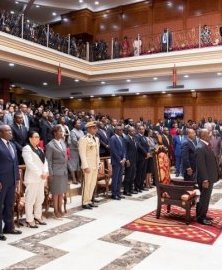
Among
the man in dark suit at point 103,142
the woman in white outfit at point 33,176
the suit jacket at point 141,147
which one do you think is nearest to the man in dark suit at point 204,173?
the woman in white outfit at point 33,176

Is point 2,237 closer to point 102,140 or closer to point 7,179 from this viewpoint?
point 7,179

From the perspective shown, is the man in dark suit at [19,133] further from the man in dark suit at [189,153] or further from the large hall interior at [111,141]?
the man in dark suit at [189,153]

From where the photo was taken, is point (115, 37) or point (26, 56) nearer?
point (26, 56)

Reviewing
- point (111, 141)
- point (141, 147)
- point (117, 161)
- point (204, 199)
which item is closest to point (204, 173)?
point (204, 199)

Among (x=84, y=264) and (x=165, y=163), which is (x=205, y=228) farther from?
(x=84, y=264)

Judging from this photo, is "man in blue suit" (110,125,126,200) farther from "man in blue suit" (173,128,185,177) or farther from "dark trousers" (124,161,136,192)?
"man in blue suit" (173,128,185,177)

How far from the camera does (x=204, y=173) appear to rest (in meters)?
4.80

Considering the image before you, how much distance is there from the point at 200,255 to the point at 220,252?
0.28 meters

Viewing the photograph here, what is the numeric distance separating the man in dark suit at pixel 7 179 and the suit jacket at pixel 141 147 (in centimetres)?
360

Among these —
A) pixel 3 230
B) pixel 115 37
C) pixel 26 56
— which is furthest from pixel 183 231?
pixel 115 37

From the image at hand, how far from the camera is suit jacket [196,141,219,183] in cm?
482

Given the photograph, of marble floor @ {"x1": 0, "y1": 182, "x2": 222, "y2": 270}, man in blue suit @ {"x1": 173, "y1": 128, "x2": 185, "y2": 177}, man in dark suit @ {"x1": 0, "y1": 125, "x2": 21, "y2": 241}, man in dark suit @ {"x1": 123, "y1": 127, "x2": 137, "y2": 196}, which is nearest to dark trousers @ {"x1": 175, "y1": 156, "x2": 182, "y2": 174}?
man in blue suit @ {"x1": 173, "y1": 128, "x2": 185, "y2": 177}

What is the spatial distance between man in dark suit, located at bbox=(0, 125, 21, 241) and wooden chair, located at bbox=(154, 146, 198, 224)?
86.5 inches

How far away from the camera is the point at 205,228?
4727 millimetres
